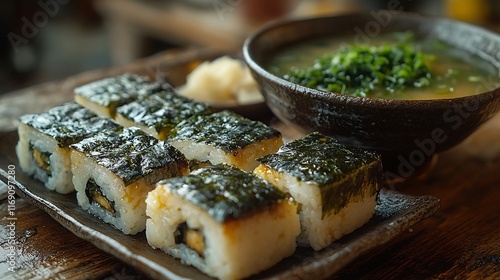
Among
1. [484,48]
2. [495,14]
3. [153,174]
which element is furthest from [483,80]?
[495,14]

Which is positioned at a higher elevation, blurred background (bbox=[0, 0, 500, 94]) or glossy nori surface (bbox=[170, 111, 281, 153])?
glossy nori surface (bbox=[170, 111, 281, 153])

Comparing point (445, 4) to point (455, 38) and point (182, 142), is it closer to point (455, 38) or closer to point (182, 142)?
point (455, 38)

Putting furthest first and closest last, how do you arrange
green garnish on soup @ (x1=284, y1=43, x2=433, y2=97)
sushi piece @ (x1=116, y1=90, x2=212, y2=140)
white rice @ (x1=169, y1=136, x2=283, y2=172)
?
green garnish on soup @ (x1=284, y1=43, x2=433, y2=97) → sushi piece @ (x1=116, y1=90, x2=212, y2=140) → white rice @ (x1=169, y1=136, x2=283, y2=172)

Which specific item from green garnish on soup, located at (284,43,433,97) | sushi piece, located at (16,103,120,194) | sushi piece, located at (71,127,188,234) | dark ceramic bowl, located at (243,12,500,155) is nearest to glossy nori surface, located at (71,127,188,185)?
sushi piece, located at (71,127,188,234)

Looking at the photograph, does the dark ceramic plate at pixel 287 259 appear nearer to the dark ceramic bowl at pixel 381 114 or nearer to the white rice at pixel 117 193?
the white rice at pixel 117 193

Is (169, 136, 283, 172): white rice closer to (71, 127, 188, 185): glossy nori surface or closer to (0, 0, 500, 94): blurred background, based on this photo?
(71, 127, 188, 185): glossy nori surface

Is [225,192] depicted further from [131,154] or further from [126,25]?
[126,25]

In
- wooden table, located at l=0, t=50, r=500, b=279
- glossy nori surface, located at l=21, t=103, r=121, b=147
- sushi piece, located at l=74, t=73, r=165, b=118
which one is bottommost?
wooden table, located at l=0, t=50, r=500, b=279

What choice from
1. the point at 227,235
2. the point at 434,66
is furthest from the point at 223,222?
the point at 434,66
